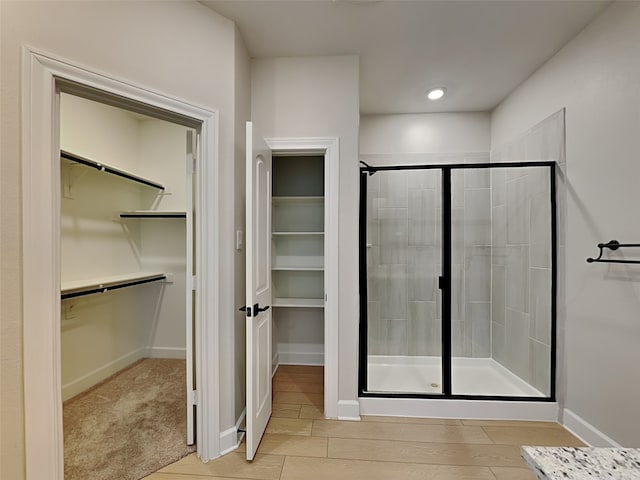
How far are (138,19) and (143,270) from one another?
256cm

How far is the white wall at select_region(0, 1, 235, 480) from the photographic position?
114cm

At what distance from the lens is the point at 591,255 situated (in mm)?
1933

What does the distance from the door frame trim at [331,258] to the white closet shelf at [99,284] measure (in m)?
1.85

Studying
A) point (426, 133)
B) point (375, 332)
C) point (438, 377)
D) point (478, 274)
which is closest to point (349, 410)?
point (375, 332)

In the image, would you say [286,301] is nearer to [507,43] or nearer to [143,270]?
[143,270]

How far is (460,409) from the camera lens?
2238 millimetres

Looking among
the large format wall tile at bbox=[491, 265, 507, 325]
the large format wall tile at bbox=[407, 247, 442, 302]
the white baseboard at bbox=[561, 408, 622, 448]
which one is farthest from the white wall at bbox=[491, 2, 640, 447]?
the large format wall tile at bbox=[407, 247, 442, 302]

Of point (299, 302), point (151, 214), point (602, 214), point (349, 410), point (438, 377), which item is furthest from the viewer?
point (299, 302)

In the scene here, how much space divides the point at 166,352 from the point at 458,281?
321 centimetres

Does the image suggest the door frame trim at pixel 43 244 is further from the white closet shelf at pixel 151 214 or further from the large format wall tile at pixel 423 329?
the large format wall tile at pixel 423 329

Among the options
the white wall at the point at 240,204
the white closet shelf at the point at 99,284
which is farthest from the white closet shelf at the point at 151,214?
the white wall at the point at 240,204

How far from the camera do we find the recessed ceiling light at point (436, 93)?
2.77 meters

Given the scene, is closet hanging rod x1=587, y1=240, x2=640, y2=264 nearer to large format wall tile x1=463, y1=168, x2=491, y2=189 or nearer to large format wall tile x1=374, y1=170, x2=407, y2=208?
large format wall tile x1=463, y1=168, x2=491, y2=189

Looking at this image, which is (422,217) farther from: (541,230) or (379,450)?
(379,450)
